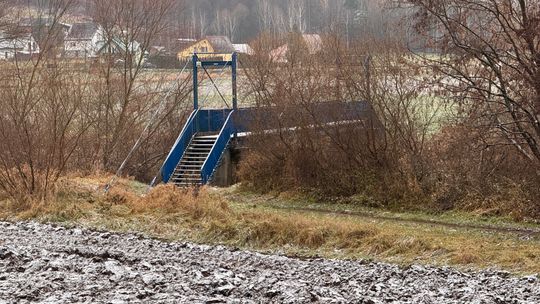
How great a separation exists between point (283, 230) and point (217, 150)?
542 inches

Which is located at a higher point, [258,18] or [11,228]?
[258,18]

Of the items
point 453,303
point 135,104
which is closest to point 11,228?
point 453,303

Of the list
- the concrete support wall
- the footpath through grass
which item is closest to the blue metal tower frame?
the concrete support wall

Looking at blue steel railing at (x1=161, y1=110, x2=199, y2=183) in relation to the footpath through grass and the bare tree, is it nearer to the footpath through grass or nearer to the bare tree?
the footpath through grass

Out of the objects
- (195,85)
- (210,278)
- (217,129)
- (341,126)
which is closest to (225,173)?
(217,129)

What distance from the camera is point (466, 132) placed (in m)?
22.2

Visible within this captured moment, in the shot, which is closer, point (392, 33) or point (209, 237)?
point (209, 237)

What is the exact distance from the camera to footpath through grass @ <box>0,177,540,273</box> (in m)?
15.9

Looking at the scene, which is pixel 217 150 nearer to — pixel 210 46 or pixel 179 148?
pixel 179 148

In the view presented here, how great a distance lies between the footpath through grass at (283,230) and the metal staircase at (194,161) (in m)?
6.44

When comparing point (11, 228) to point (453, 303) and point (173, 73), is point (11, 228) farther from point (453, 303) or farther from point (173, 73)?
point (173, 73)

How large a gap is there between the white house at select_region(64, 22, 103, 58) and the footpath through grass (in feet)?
57.1

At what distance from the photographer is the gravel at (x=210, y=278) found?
10.0 meters

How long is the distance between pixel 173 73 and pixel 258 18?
125ft
